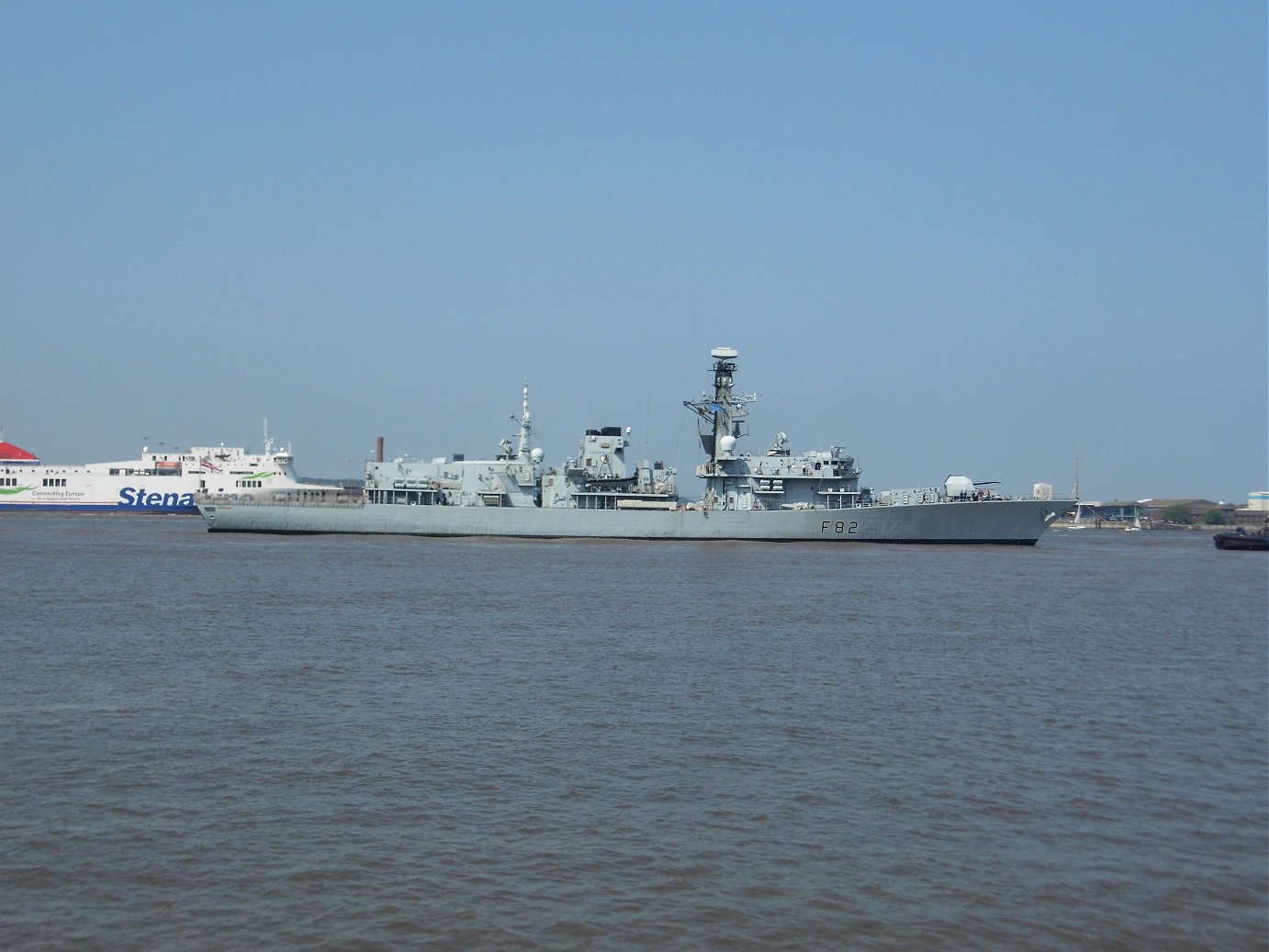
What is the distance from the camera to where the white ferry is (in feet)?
320

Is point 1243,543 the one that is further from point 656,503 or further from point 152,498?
point 152,498

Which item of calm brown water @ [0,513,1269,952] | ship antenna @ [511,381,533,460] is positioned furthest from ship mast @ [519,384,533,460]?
calm brown water @ [0,513,1269,952]

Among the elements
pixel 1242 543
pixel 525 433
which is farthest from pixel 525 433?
pixel 1242 543

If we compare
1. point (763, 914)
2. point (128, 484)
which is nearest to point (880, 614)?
point (763, 914)

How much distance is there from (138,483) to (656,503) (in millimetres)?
61195

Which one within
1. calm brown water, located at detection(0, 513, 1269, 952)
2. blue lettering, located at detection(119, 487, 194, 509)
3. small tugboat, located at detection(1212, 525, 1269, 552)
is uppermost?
blue lettering, located at detection(119, 487, 194, 509)

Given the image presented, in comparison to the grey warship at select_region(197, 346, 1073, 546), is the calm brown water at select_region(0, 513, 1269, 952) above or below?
below

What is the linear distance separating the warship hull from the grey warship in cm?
5

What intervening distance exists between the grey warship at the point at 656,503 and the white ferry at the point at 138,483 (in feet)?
124

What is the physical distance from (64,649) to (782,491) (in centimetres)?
3851

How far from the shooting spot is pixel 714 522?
53156 mm

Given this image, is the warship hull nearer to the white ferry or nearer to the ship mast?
the ship mast

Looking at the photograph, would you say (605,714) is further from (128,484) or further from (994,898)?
(128,484)

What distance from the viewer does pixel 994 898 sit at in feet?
28.3
